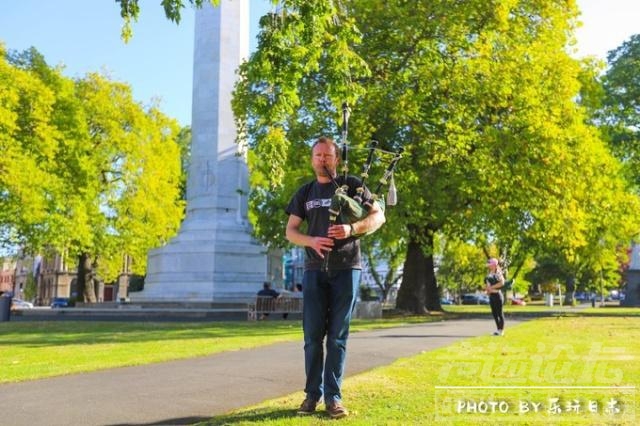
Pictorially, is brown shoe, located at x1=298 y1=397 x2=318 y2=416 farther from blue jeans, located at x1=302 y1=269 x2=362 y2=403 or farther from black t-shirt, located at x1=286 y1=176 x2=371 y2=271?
black t-shirt, located at x1=286 y1=176 x2=371 y2=271

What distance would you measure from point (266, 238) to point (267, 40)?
63.6 ft

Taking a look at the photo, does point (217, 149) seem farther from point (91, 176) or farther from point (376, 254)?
point (376, 254)

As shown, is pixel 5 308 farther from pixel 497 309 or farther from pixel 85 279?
pixel 497 309

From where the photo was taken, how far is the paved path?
5.36m

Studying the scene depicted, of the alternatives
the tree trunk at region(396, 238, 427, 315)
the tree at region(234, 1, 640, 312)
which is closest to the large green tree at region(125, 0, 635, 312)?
the tree at region(234, 1, 640, 312)

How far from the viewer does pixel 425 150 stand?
22484 mm

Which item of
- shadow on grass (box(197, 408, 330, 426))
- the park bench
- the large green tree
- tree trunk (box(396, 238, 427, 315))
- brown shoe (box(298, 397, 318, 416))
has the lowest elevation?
shadow on grass (box(197, 408, 330, 426))

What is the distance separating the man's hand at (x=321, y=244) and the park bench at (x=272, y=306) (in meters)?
17.8

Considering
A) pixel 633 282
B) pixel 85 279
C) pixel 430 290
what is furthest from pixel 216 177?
pixel 633 282

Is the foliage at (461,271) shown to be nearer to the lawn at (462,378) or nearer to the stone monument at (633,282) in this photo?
the stone monument at (633,282)

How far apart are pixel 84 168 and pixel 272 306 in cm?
2051

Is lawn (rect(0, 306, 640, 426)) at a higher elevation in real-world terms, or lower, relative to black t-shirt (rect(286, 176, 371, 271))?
lower

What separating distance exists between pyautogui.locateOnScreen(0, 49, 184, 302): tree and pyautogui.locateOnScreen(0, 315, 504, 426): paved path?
92.7ft

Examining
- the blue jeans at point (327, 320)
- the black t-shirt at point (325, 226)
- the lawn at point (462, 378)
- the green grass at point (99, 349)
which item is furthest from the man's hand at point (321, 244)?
the green grass at point (99, 349)
